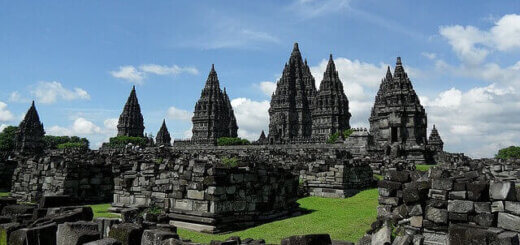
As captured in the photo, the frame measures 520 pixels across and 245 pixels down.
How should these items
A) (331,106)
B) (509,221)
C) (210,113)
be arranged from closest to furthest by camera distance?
(509,221) → (331,106) → (210,113)

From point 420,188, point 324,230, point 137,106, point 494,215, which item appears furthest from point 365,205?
point 137,106

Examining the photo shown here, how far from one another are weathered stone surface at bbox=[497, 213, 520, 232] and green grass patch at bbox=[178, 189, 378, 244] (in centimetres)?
303

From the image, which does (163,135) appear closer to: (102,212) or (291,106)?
(291,106)

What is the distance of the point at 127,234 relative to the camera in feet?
19.6

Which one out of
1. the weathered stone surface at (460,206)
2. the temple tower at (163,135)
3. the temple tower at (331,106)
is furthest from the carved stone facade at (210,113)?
the weathered stone surface at (460,206)

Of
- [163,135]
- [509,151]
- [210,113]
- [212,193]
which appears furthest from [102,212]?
[509,151]

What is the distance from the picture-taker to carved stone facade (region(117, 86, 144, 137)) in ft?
297

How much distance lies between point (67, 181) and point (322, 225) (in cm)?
1044

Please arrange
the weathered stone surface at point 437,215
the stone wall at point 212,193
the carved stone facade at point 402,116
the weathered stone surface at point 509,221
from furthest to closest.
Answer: the carved stone facade at point 402,116
the stone wall at point 212,193
the weathered stone surface at point 437,215
the weathered stone surface at point 509,221

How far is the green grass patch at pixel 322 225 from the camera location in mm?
9250

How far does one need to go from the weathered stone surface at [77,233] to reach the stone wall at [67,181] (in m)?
9.69

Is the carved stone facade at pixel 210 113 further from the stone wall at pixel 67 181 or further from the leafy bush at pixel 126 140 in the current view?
the stone wall at pixel 67 181

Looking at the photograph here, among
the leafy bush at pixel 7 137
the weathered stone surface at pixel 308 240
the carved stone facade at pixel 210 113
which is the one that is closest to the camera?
the weathered stone surface at pixel 308 240

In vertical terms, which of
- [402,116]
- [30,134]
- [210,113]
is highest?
[210,113]
